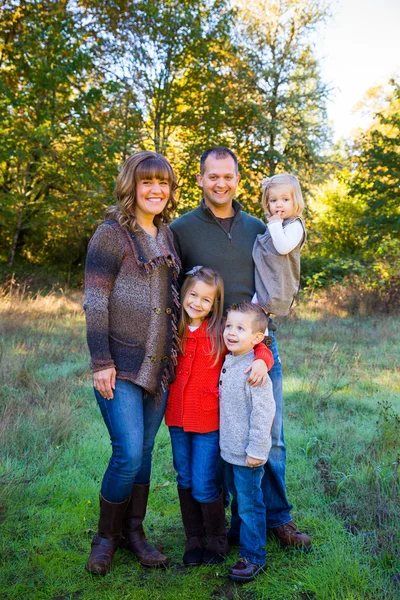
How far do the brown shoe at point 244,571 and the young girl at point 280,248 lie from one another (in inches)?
52.5

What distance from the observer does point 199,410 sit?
2.74 m

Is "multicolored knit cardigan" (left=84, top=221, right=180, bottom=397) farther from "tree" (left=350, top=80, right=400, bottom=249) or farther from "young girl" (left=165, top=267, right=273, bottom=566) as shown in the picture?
"tree" (left=350, top=80, right=400, bottom=249)

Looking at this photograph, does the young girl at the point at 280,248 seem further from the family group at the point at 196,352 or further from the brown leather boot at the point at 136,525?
the brown leather boot at the point at 136,525

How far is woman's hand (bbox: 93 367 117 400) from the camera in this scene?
2.51 metres

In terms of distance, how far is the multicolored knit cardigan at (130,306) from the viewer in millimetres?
2529

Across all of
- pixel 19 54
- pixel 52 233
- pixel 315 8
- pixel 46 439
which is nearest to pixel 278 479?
pixel 46 439

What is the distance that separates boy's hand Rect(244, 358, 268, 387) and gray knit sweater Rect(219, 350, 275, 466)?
33 mm

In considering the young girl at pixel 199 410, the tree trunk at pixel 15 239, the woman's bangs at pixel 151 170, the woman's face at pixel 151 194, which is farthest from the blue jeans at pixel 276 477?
the tree trunk at pixel 15 239

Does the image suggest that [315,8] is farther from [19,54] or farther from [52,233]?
[52,233]

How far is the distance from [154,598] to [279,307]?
161 cm

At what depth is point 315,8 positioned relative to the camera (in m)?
17.2

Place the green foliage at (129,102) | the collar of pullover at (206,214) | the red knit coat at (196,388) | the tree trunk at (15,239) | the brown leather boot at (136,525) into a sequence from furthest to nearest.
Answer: the tree trunk at (15,239)
the green foliage at (129,102)
the collar of pullover at (206,214)
the brown leather boot at (136,525)
the red knit coat at (196,388)

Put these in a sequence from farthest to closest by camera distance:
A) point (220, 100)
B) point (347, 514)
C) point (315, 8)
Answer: point (315, 8), point (220, 100), point (347, 514)

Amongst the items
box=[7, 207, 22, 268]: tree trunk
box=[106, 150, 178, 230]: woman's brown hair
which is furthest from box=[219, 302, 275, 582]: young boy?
box=[7, 207, 22, 268]: tree trunk
